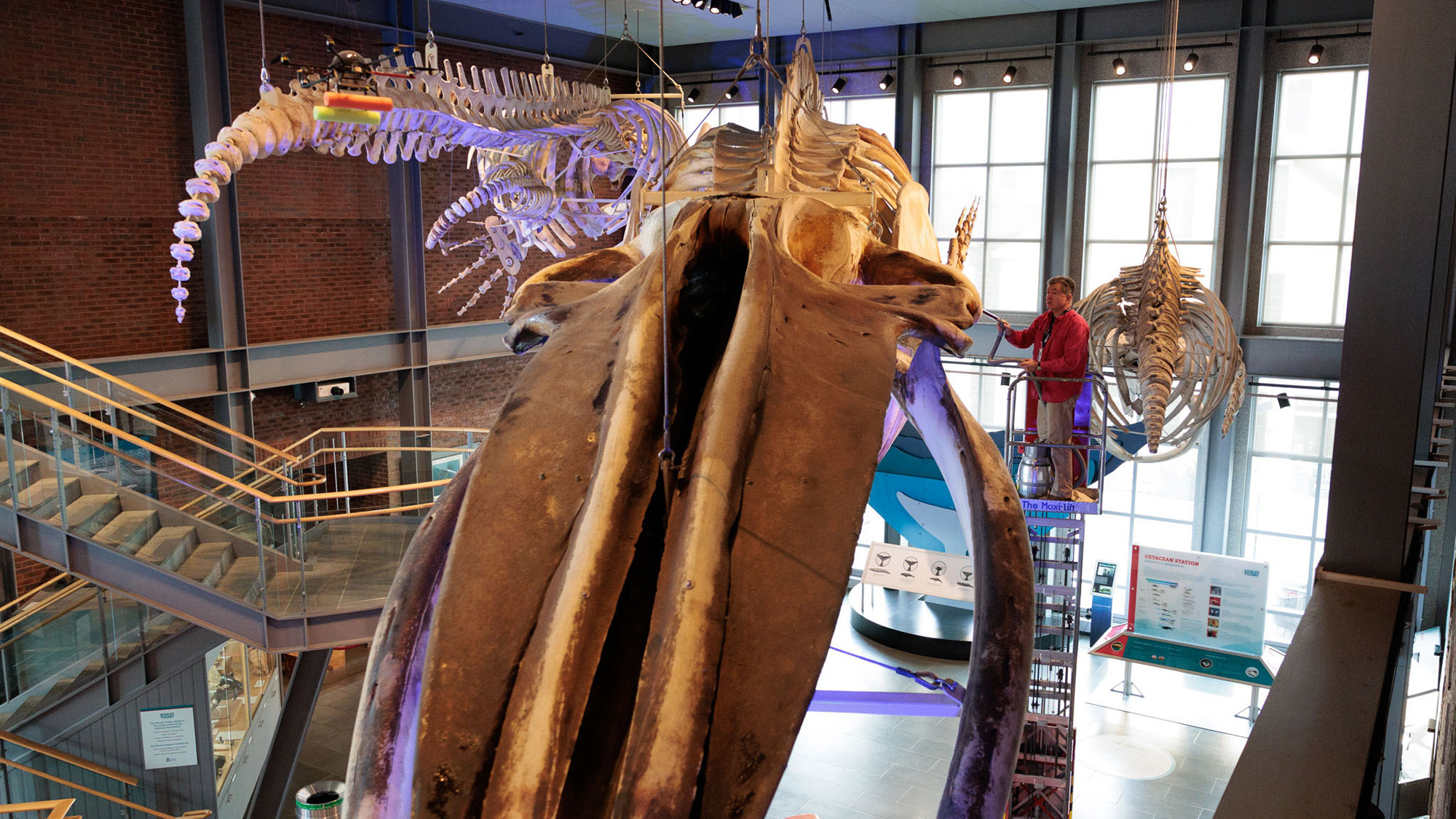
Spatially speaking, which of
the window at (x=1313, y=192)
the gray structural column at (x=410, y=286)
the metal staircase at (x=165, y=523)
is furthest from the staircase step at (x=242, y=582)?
the window at (x=1313, y=192)

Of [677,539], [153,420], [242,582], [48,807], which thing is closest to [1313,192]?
[242,582]

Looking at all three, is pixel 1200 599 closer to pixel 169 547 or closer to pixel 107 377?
pixel 169 547

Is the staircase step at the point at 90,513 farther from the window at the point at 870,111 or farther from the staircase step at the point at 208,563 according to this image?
the window at the point at 870,111

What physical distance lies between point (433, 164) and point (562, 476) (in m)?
15.6

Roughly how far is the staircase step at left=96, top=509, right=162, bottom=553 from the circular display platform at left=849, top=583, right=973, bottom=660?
9.83m

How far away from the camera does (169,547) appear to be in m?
8.79

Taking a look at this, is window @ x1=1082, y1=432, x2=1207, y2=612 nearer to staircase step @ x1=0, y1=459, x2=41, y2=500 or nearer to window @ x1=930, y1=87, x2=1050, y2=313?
window @ x1=930, y1=87, x2=1050, y2=313

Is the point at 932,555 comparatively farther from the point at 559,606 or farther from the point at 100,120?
the point at 100,120

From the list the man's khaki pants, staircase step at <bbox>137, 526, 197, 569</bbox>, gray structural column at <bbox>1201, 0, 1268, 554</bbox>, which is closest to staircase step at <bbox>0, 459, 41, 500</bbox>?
staircase step at <bbox>137, 526, 197, 569</bbox>

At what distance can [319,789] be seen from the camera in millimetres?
9430

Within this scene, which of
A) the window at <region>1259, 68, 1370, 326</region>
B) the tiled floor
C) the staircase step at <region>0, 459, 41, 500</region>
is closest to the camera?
the staircase step at <region>0, 459, 41, 500</region>

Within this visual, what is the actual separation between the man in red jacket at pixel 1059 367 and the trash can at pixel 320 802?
21.4ft

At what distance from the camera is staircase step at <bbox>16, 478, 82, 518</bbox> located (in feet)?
27.5

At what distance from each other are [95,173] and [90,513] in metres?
5.89
